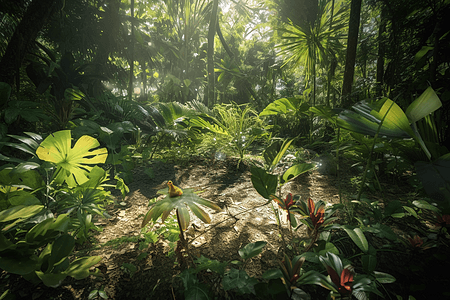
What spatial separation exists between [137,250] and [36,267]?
0.39 metres

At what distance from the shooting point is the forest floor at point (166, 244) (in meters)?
0.70

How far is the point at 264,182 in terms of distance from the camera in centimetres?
81

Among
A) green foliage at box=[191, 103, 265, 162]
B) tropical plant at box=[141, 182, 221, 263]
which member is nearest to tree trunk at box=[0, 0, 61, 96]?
green foliage at box=[191, 103, 265, 162]

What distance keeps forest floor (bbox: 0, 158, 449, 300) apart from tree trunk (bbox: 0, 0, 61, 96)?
1489mm

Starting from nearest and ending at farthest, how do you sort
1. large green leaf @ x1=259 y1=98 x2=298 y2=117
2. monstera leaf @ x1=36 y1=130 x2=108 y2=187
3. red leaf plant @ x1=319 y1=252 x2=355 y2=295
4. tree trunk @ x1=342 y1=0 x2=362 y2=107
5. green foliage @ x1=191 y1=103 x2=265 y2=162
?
red leaf plant @ x1=319 y1=252 x2=355 y2=295 → monstera leaf @ x1=36 y1=130 x2=108 y2=187 → large green leaf @ x1=259 y1=98 x2=298 y2=117 → green foliage @ x1=191 y1=103 x2=265 y2=162 → tree trunk @ x1=342 y1=0 x2=362 y2=107

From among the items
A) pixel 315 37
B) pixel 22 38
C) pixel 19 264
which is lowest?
pixel 19 264

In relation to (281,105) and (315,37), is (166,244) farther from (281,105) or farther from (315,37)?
(315,37)

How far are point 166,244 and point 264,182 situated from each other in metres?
0.58

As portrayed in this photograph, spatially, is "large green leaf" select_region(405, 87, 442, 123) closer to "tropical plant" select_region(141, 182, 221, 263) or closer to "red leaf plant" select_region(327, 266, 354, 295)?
"red leaf plant" select_region(327, 266, 354, 295)

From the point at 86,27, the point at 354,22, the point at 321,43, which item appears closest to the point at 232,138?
the point at 354,22

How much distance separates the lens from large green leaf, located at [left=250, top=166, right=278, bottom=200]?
2.63 ft

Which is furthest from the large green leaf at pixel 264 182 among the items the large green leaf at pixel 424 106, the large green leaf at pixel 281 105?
the large green leaf at pixel 281 105

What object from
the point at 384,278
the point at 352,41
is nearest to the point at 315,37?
the point at 352,41

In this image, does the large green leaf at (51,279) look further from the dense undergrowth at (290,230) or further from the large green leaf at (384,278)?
the large green leaf at (384,278)
